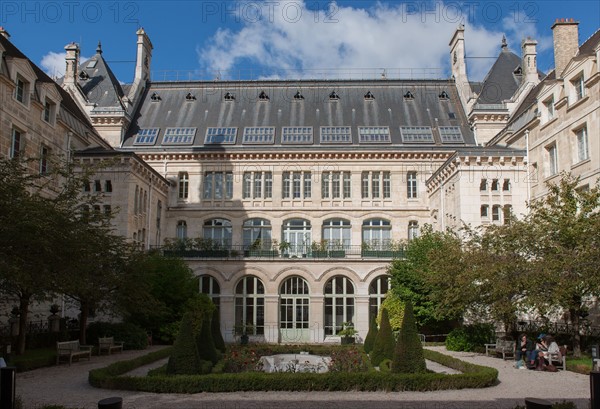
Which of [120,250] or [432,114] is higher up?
[432,114]

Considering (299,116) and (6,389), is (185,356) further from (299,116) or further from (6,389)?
(299,116)

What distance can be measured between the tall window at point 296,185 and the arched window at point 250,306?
7017 millimetres

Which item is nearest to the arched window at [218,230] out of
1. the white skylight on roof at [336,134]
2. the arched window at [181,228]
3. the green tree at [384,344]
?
the arched window at [181,228]

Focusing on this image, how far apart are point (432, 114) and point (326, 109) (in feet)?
26.3

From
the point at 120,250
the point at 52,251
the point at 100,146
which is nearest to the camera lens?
the point at 52,251

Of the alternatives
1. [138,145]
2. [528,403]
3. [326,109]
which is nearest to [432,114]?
[326,109]

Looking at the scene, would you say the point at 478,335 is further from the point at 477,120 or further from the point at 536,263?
the point at 477,120

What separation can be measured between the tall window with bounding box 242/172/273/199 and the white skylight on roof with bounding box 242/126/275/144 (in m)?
2.51

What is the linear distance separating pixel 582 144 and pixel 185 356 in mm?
21289

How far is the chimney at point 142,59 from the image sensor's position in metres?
49.8

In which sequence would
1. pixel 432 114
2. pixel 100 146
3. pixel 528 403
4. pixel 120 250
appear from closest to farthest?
pixel 528 403 → pixel 120 250 → pixel 100 146 → pixel 432 114

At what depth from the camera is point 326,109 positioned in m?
47.4

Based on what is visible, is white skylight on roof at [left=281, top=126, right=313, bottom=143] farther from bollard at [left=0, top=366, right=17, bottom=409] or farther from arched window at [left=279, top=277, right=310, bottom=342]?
bollard at [left=0, top=366, right=17, bottom=409]

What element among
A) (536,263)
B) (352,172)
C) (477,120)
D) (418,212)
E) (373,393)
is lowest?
(373,393)
